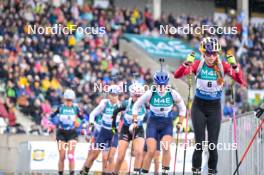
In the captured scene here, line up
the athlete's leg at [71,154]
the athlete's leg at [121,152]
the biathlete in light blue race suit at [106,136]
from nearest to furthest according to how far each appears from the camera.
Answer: the athlete's leg at [121,152], the biathlete in light blue race suit at [106,136], the athlete's leg at [71,154]

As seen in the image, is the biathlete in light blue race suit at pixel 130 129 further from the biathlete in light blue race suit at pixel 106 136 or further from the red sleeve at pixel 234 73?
the red sleeve at pixel 234 73

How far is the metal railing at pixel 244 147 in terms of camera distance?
667 inches

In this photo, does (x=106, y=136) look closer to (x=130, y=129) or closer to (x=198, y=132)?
(x=130, y=129)

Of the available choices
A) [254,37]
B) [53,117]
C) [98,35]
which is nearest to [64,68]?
[98,35]

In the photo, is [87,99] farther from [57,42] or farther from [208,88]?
[208,88]

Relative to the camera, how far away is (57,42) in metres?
31.5

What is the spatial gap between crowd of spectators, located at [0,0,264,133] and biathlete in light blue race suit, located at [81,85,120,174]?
6.39 metres

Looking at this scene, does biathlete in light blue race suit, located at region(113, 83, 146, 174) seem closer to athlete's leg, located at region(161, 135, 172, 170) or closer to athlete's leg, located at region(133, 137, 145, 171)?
athlete's leg, located at region(133, 137, 145, 171)

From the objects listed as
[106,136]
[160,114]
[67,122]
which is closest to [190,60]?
[160,114]

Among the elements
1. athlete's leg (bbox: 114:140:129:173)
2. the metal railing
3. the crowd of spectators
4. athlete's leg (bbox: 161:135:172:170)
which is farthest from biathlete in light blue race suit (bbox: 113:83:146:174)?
the crowd of spectators

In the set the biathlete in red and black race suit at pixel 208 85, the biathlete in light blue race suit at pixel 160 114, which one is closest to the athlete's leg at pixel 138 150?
the biathlete in light blue race suit at pixel 160 114

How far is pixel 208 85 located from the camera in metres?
15.1

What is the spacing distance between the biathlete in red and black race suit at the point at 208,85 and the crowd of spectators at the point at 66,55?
38.1ft

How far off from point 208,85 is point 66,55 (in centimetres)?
1662
